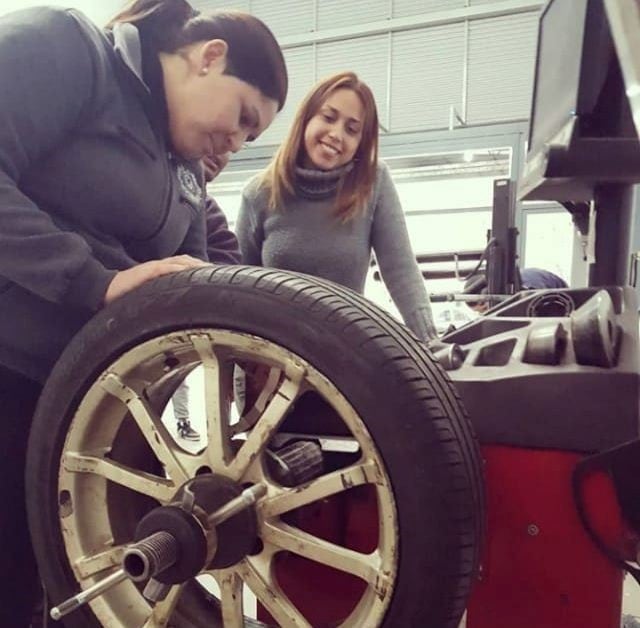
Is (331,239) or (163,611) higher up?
(331,239)

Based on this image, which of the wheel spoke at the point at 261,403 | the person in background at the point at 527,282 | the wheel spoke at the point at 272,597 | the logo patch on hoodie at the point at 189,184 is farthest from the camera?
the person in background at the point at 527,282

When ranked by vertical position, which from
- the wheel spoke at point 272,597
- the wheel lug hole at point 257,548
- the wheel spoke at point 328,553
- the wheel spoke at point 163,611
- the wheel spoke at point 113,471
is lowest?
the wheel spoke at point 163,611

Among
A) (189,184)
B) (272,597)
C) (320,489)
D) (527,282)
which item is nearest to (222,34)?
(189,184)

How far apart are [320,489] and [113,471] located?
27 centimetres

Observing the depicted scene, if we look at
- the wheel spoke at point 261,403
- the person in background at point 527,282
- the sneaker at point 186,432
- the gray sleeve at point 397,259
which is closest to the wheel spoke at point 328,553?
the wheel spoke at point 261,403

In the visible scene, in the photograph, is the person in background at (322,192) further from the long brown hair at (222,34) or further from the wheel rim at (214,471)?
the wheel rim at (214,471)

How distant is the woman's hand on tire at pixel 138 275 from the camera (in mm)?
796

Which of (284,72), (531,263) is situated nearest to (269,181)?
(284,72)

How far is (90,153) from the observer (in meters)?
0.88

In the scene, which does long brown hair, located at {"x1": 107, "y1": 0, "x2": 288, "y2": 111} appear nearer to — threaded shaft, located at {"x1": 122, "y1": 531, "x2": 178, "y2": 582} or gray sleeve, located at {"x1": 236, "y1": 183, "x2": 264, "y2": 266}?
threaded shaft, located at {"x1": 122, "y1": 531, "x2": 178, "y2": 582}

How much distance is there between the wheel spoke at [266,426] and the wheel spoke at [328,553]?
0.24ft

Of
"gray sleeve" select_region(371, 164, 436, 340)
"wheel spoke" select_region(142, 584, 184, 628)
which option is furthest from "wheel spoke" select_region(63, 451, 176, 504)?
"gray sleeve" select_region(371, 164, 436, 340)

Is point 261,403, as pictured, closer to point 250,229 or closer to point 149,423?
point 149,423

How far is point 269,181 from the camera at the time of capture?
5.68ft
